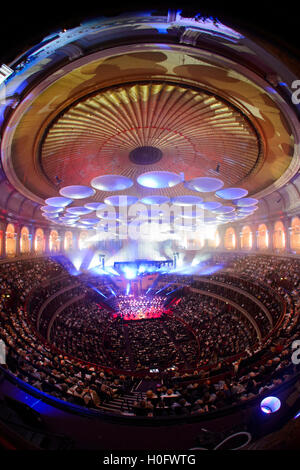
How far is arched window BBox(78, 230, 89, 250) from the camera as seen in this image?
30616 mm

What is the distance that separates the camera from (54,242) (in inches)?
1027

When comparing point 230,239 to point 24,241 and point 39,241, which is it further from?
point 24,241

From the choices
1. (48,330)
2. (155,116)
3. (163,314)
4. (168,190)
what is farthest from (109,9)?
(163,314)

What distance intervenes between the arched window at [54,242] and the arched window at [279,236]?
78.1ft

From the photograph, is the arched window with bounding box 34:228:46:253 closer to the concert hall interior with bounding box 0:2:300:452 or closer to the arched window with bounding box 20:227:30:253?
the concert hall interior with bounding box 0:2:300:452

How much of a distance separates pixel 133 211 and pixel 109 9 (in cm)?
1404

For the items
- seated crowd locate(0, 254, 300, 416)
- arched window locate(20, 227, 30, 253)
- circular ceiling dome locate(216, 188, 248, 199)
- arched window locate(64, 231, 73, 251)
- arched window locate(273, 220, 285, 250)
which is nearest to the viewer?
seated crowd locate(0, 254, 300, 416)

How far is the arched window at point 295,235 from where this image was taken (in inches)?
664

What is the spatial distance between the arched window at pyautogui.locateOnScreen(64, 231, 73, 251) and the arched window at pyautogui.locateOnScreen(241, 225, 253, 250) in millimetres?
22055

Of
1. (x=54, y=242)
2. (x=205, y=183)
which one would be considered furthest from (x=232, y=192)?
(x=54, y=242)

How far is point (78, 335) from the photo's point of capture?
15.8m

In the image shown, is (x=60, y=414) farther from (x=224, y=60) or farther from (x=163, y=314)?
(x=163, y=314)

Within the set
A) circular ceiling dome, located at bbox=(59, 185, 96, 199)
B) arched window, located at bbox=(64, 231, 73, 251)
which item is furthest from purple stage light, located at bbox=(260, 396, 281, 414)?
arched window, located at bbox=(64, 231, 73, 251)

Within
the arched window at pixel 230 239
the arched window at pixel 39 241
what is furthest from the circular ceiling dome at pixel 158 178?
the arched window at pixel 230 239
